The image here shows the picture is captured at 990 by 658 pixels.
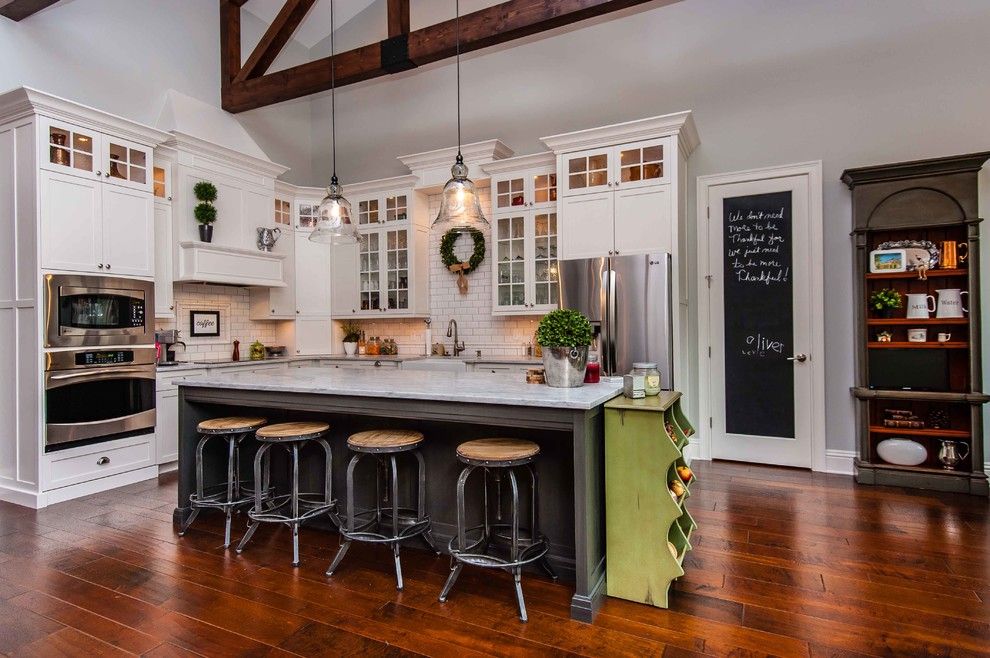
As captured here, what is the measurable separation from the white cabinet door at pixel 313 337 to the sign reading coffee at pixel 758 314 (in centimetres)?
446

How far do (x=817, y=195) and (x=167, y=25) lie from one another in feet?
20.9

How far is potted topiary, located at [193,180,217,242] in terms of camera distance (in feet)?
17.1

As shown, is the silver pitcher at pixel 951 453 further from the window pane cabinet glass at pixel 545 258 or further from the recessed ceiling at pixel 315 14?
the recessed ceiling at pixel 315 14

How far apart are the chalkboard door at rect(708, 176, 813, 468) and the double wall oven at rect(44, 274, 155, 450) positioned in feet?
16.2

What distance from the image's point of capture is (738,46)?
4.86 m

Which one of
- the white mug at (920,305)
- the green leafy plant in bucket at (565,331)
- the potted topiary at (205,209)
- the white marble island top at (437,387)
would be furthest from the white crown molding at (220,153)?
the white mug at (920,305)

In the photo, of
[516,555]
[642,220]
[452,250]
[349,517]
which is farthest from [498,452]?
[452,250]

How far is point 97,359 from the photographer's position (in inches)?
168

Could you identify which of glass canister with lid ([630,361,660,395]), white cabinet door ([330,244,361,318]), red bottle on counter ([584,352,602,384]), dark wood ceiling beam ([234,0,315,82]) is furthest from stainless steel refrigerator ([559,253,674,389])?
dark wood ceiling beam ([234,0,315,82])

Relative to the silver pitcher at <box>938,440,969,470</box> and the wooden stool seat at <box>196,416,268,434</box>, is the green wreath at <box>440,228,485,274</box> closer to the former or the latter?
the wooden stool seat at <box>196,416,268,434</box>

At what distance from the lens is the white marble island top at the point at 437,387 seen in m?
2.43

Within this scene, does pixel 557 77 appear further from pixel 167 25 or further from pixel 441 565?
pixel 441 565

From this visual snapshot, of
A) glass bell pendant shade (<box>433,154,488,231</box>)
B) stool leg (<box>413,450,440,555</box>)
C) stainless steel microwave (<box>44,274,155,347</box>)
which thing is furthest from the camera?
stainless steel microwave (<box>44,274,155,347</box>)

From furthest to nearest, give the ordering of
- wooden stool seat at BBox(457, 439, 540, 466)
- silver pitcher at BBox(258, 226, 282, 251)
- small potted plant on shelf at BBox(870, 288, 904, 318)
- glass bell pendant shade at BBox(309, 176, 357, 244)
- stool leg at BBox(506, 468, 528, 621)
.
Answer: silver pitcher at BBox(258, 226, 282, 251)
small potted plant on shelf at BBox(870, 288, 904, 318)
glass bell pendant shade at BBox(309, 176, 357, 244)
wooden stool seat at BBox(457, 439, 540, 466)
stool leg at BBox(506, 468, 528, 621)
